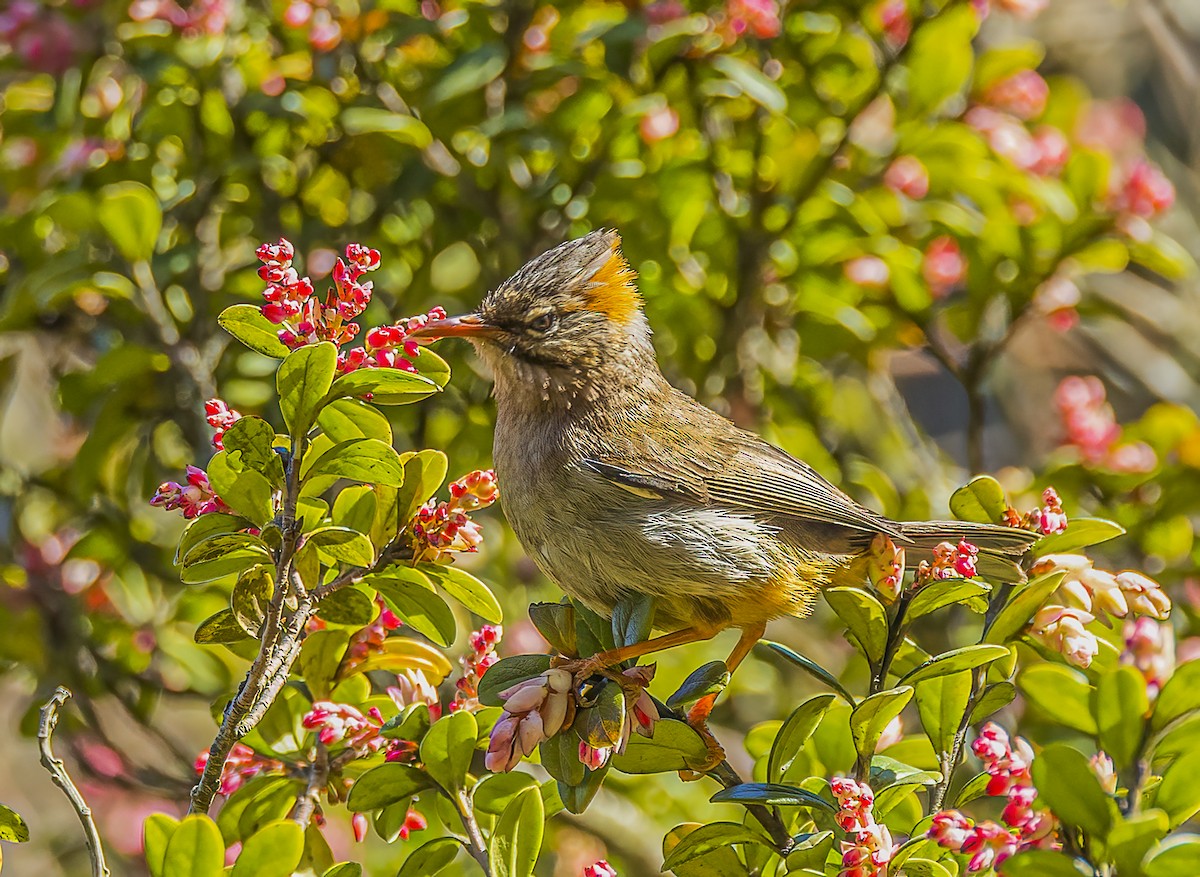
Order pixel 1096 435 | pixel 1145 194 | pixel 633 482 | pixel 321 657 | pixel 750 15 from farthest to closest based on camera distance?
pixel 1096 435 → pixel 1145 194 → pixel 750 15 → pixel 633 482 → pixel 321 657

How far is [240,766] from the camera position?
7.46 ft

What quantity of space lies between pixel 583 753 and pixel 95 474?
2.14 m

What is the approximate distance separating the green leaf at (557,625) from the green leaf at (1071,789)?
0.87 meters

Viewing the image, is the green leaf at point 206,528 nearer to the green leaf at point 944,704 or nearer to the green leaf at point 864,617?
the green leaf at point 864,617

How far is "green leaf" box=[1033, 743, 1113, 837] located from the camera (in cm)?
171

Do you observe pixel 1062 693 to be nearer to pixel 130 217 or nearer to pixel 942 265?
pixel 130 217

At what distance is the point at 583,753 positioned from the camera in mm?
2008

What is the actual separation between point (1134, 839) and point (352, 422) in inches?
49.4

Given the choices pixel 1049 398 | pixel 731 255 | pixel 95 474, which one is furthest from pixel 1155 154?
pixel 95 474

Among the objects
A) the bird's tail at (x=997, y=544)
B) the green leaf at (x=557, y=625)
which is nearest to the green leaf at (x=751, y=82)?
A: the bird's tail at (x=997, y=544)

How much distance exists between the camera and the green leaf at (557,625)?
2293mm

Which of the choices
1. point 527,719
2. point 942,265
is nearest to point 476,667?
point 527,719

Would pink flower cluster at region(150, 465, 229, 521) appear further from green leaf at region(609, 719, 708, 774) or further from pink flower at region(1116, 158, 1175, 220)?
pink flower at region(1116, 158, 1175, 220)

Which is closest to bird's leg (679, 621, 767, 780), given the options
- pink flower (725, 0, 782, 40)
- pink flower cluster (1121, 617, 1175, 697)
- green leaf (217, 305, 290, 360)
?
pink flower cluster (1121, 617, 1175, 697)
